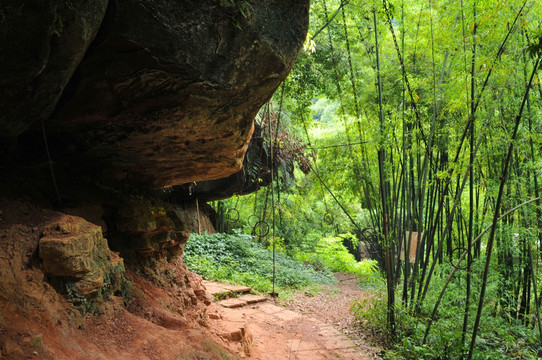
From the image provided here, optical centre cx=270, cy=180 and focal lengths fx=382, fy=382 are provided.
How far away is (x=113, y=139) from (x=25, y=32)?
1.11 metres

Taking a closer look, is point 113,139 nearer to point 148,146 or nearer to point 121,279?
point 148,146

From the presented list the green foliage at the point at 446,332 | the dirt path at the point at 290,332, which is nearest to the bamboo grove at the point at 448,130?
the green foliage at the point at 446,332

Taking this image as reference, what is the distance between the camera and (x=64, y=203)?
262cm

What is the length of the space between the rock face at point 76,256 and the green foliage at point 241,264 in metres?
4.45

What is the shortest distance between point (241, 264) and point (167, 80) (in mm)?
6331

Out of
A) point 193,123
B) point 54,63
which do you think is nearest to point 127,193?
point 193,123

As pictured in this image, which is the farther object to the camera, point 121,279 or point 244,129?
point 244,129

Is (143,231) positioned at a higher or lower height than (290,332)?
higher

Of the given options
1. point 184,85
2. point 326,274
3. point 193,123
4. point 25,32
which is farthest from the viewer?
point 326,274

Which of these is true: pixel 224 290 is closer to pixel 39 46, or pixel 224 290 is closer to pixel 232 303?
pixel 232 303

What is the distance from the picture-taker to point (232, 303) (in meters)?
5.23

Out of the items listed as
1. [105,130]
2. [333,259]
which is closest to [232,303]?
[105,130]

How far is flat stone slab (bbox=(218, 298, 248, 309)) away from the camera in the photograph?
200 inches

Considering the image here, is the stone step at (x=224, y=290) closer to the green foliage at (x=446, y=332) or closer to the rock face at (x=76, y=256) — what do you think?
the green foliage at (x=446, y=332)
